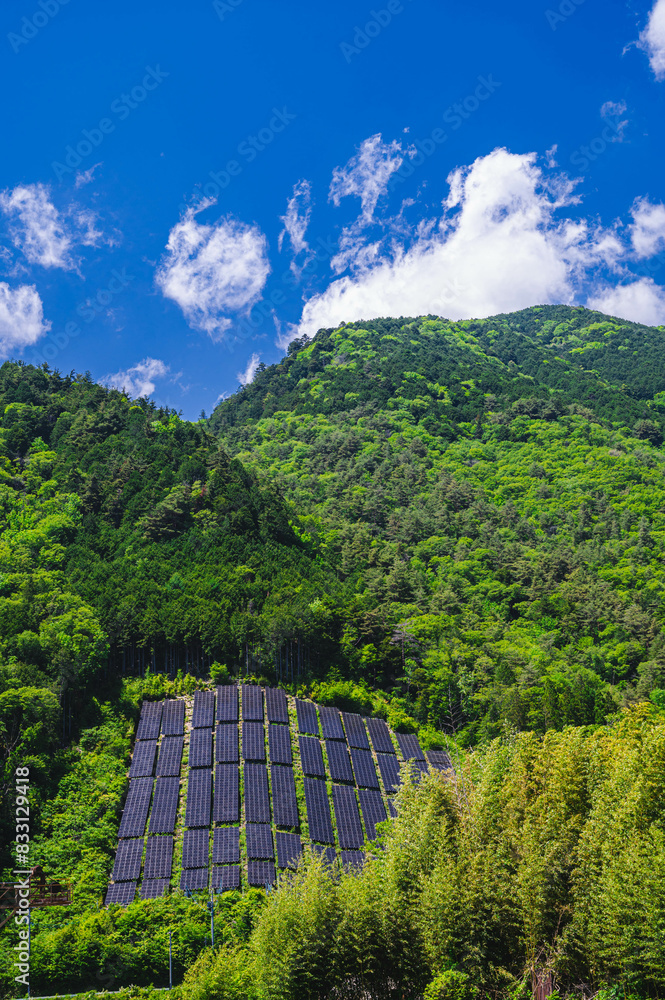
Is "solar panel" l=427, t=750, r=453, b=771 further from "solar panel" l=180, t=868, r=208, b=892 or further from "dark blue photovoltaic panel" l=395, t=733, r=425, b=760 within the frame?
"solar panel" l=180, t=868, r=208, b=892

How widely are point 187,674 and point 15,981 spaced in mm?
21750

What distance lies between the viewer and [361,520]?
78250 millimetres

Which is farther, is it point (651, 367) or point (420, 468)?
point (651, 367)

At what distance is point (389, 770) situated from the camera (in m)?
43.7

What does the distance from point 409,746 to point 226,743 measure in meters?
12.1

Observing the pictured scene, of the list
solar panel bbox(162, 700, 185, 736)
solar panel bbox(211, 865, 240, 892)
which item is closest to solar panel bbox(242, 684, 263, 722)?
solar panel bbox(162, 700, 185, 736)

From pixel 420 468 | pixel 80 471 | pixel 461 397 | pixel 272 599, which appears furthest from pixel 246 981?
pixel 461 397

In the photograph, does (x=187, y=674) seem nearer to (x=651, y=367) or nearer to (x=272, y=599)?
(x=272, y=599)

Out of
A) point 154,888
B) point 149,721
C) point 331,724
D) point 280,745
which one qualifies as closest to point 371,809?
point 280,745

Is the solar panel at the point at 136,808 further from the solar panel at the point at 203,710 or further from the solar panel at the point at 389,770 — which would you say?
the solar panel at the point at 389,770

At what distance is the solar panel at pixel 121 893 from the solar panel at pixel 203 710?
10.6 meters

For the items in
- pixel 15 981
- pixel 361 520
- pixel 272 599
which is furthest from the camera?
pixel 361 520

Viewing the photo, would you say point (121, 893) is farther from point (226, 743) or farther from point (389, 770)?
point (389, 770)

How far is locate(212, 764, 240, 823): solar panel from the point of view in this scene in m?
36.9
